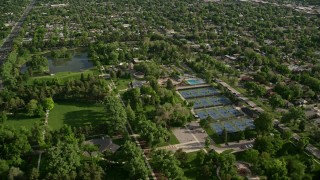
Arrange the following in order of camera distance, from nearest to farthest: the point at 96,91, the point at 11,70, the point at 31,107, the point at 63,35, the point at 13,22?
the point at 31,107, the point at 96,91, the point at 11,70, the point at 63,35, the point at 13,22

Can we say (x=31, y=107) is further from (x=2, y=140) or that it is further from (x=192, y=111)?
(x=192, y=111)

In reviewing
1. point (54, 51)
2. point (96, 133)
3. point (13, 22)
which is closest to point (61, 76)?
point (54, 51)

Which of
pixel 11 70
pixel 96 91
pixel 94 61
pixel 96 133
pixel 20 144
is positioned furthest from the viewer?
pixel 94 61

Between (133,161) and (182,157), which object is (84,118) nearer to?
(133,161)

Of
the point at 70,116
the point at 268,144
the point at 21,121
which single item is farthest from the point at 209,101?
the point at 21,121

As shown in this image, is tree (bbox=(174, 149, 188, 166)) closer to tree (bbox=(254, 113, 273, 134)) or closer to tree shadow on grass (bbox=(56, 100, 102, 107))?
tree (bbox=(254, 113, 273, 134))
